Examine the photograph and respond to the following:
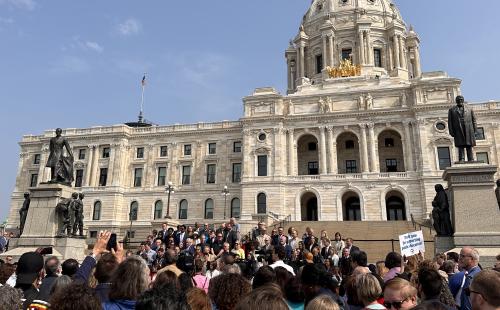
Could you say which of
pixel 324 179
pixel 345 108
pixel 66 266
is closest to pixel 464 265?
pixel 66 266

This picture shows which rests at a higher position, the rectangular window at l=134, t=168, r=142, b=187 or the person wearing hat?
the rectangular window at l=134, t=168, r=142, b=187

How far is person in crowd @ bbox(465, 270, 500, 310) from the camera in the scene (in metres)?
3.55

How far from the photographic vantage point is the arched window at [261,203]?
45031 mm

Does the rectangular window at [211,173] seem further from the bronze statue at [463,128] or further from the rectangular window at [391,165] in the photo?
the bronze statue at [463,128]

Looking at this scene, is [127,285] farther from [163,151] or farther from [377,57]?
[377,57]

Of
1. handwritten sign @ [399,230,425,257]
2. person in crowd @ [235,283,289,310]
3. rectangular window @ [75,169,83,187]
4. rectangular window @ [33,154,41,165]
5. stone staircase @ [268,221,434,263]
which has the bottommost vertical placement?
person in crowd @ [235,283,289,310]

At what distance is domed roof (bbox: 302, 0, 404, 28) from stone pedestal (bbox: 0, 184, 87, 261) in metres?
57.5

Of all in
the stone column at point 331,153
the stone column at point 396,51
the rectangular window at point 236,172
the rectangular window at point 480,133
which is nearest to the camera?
the rectangular window at point 480,133

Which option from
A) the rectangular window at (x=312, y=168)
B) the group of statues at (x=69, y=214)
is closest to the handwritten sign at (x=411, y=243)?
the group of statues at (x=69, y=214)

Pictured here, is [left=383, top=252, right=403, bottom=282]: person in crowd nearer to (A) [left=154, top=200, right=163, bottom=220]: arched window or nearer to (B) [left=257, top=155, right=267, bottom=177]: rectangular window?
(B) [left=257, top=155, right=267, bottom=177]: rectangular window

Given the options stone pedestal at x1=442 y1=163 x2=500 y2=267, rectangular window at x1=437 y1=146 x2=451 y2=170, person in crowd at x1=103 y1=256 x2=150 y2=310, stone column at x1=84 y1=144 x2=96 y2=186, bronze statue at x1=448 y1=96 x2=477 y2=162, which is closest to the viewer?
person in crowd at x1=103 y1=256 x2=150 y2=310

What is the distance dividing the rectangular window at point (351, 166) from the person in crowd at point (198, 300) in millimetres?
45803

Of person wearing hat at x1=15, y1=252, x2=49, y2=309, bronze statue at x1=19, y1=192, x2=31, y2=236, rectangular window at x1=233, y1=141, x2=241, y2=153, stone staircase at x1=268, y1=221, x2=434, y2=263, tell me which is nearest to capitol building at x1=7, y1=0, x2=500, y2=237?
rectangular window at x1=233, y1=141, x2=241, y2=153

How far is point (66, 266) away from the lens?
6453mm
